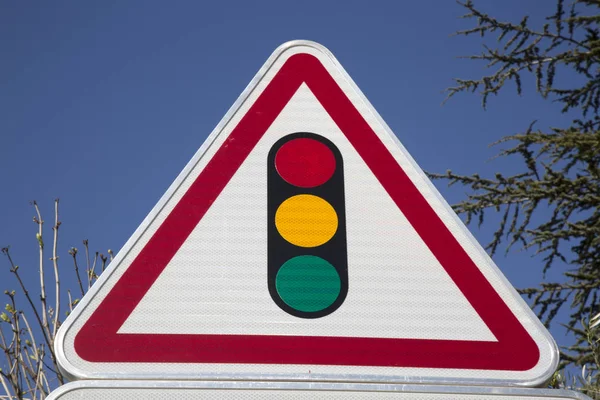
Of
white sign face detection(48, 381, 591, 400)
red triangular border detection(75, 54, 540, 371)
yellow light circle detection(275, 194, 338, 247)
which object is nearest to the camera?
white sign face detection(48, 381, 591, 400)

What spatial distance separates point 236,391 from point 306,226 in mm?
478

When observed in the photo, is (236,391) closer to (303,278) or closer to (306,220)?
(303,278)

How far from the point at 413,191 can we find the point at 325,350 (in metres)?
0.54

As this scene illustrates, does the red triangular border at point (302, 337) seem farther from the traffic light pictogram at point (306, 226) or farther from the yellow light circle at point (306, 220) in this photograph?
the yellow light circle at point (306, 220)

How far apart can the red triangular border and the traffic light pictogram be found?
0.28 ft

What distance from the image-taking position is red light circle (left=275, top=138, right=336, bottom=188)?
1.86 meters

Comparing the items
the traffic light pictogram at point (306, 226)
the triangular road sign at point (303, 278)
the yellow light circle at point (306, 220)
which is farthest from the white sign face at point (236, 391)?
the yellow light circle at point (306, 220)

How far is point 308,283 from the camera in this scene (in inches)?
67.2

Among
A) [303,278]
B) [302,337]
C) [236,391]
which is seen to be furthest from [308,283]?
[236,391]

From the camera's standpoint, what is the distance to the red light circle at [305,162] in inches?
73.1

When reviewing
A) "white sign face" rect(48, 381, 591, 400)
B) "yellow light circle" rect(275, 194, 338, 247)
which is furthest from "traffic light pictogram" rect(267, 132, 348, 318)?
"white sign face" rect(48, 381, 591, 400)

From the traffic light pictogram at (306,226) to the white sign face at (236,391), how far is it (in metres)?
0.22

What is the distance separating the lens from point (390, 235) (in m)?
1.83

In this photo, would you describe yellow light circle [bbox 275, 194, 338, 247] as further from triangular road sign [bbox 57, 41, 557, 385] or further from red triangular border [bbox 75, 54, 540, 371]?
red triangular border [bbox 75, 54, 540, 371]
